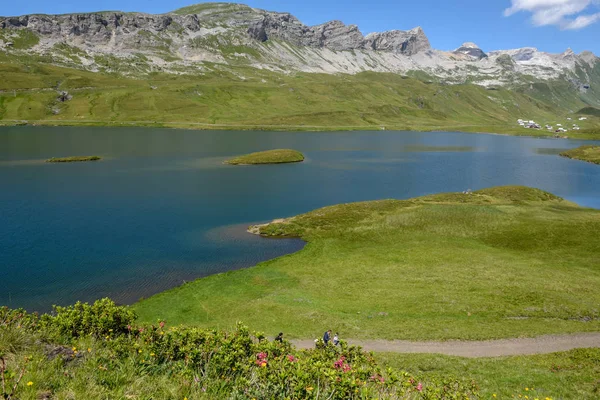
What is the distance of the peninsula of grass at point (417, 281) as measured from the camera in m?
37.1

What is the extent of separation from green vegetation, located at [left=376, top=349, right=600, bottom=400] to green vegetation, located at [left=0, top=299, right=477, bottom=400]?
5.45m

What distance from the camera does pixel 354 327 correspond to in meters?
35.5

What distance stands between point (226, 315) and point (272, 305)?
5.21 metres

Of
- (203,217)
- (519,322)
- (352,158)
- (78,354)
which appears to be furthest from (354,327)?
(352,158)

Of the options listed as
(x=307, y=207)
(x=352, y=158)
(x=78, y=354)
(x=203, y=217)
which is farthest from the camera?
(x=352, y=158)

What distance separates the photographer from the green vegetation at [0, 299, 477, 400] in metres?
12.3

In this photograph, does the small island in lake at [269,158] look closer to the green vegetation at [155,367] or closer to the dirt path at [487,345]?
the dirt path at [487,345]

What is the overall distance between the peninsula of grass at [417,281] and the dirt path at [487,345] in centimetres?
104

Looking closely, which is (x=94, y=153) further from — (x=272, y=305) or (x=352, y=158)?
(x=272, y=305)

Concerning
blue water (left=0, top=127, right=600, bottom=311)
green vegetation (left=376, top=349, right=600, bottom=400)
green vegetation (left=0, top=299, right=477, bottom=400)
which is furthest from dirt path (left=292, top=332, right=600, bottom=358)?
blue water (left=0, top=127, right=600, bottom=311)

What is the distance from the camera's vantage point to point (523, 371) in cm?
2600

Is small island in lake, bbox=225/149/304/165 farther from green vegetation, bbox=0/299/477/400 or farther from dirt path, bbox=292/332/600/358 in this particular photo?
green vegetation, bbox=0/299/477/400

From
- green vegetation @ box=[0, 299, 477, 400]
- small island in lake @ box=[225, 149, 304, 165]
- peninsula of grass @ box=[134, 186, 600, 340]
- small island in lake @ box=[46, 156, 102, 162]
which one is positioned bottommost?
peninsula of grass @ box=[134, 186, 600, 340]

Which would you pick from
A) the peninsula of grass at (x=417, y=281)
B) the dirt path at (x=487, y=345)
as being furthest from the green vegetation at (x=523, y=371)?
the peninsula of grass at (x=417, y=281)
